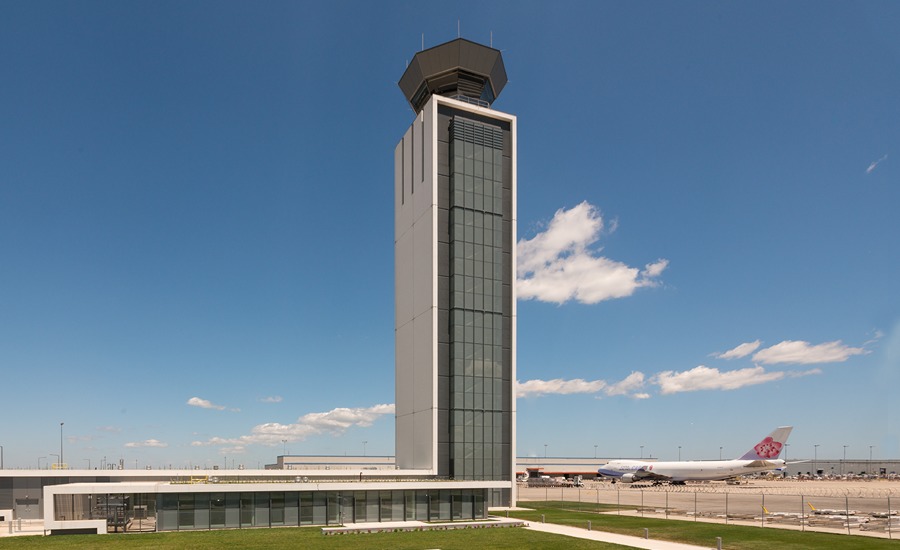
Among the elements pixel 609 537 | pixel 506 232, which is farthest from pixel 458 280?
pixel 609 537

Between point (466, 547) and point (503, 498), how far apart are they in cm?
3523

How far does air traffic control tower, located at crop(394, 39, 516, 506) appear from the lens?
72250mm

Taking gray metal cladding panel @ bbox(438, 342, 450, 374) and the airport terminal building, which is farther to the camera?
gray metal cladding panel @ bbox(438, 342, 450, 374)

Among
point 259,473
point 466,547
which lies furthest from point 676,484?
point 466,547

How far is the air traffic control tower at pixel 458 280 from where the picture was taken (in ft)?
237

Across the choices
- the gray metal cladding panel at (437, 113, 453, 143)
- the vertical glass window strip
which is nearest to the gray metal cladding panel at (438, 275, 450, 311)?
the vertical glass window strip

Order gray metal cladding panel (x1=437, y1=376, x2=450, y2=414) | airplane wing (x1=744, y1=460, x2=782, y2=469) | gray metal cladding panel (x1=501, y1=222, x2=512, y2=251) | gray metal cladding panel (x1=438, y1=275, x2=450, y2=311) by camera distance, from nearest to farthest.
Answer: gray metal cladding panel (x1=437, y1=376, x2=450, y2=414) < gray metal cladding panel (x1=438, y1=275, x2=450, y2=311) < gray metal cladding panel (x1=501, y1=222, x2=512, y2=251) < airplane wing (x1=744, y1=460, x2=782, y2=469)

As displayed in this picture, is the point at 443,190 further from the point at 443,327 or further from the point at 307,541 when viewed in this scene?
the point at 307,541

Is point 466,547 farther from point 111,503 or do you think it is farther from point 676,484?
point 676,484

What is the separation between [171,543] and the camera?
39688 millimetres

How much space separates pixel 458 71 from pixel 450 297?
28186 millimetres

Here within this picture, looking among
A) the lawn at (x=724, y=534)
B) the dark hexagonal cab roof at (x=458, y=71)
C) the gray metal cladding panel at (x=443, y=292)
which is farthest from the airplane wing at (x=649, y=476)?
the dark hexagonal cab roof at (x=458, y=71)

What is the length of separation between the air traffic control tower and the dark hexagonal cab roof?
137mm

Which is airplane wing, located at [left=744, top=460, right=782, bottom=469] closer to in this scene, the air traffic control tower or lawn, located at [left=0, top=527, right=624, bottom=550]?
the air traffic control tower
